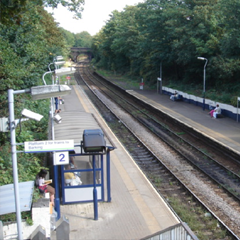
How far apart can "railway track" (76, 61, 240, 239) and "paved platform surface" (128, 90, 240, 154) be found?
2.22ft

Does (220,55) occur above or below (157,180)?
above

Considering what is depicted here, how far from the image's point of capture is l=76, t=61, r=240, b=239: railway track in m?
10.0

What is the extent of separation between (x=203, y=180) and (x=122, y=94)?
2838cm

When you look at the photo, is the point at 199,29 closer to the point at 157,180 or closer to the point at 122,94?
the point at 122,94

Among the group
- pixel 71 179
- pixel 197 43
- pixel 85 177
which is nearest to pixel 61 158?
pixel 71 179

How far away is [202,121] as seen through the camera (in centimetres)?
2259

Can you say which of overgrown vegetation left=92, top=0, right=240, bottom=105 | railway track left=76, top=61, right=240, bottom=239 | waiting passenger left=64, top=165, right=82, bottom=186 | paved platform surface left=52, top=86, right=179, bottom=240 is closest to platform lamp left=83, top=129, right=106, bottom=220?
paved platform surface left=52, top=86, right=179, bottom=240

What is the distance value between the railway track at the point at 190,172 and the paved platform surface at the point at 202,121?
2.22 feet

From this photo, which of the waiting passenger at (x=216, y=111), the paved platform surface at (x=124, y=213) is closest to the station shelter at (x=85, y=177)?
the paved platform surface at (x=124, y=213)

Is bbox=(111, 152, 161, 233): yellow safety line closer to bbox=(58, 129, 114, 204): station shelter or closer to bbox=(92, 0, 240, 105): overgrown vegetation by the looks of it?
bbox=(58, 129, 114, 204): station shelter

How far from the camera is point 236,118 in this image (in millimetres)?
22578

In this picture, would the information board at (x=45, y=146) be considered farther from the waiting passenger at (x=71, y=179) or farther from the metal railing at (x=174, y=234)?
the waiting passenger at (x=71, y=179)

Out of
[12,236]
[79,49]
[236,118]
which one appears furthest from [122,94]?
[79,49]

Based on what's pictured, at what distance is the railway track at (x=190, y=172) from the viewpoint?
10031mm
